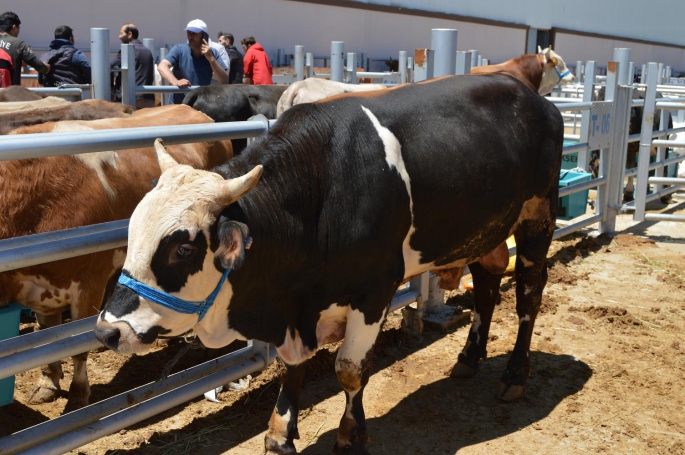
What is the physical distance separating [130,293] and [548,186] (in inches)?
101

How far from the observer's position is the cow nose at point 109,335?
2.65 m

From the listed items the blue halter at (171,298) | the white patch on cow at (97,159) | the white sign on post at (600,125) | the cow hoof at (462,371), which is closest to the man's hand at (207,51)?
the white sign on post at (600,125)

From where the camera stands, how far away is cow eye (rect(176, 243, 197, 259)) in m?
2.70

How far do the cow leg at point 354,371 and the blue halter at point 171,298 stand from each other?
73 centimetres

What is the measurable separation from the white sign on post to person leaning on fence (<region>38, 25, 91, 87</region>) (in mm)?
5911

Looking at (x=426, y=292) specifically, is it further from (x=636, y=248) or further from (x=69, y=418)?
(x=636, y=248)

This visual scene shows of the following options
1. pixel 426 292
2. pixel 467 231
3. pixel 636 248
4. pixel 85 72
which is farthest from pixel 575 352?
pixel 85 72

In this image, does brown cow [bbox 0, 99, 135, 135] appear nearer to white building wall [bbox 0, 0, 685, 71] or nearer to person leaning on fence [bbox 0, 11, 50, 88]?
person leaning on fence [bbox 0, 11, 50, 88]

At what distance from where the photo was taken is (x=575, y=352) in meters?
4.95

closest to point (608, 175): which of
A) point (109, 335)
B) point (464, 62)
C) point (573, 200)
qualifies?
point (573, 200)

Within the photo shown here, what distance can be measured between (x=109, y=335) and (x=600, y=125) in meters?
6.19

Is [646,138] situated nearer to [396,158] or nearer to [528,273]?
[528,273]

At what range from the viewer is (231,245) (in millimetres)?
2744

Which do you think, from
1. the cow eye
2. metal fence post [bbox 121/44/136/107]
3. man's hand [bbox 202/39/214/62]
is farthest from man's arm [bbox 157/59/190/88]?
the cow eye
